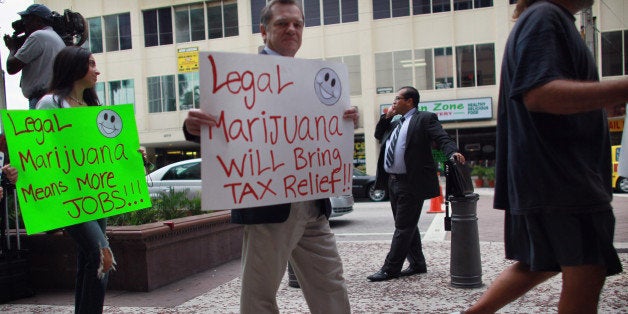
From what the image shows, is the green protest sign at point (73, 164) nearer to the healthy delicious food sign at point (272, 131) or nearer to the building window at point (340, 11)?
the healthy delicious food sign at point (272, 131)

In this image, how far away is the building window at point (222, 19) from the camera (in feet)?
93.5

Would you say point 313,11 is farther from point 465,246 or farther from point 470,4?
point 465,246

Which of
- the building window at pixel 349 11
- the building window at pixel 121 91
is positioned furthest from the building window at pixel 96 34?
the building window at pixel 349 11

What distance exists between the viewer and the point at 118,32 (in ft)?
100.0

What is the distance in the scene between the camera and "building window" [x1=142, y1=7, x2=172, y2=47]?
29.6 m

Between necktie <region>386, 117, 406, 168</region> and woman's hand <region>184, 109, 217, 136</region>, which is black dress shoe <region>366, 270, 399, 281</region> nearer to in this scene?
necktie <region>386, 117, 406, 168</region>

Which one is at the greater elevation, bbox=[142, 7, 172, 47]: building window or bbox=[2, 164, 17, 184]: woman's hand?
bbox=[142, 7, 172, 47]: building window

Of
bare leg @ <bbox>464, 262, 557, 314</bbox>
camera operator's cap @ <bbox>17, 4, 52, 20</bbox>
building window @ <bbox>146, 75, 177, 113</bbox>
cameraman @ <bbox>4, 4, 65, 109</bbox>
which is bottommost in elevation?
bare leg @ <bbox>464, 262, 557, 314</bbox>

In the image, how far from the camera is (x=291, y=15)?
8.32 ft

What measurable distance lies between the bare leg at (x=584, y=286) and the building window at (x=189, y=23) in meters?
28.9

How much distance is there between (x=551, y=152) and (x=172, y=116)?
2892 cm

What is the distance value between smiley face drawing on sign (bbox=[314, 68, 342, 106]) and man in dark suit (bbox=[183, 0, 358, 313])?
11cm

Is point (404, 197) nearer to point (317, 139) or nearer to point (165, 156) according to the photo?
point (317, 139)

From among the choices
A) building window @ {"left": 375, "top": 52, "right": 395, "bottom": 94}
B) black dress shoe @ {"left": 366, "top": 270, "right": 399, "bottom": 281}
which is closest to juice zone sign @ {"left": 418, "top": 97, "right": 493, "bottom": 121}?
building window @ {"left": 375, "top": 52, "right": 395, "bottom": 94}
